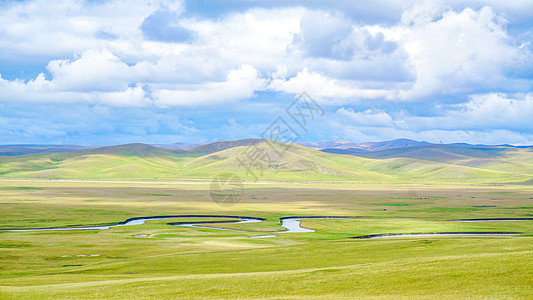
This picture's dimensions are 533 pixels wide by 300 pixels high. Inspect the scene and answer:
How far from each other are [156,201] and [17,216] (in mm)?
60623

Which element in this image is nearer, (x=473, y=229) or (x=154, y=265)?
(x=154, y=265)

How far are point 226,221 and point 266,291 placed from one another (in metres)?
94.7

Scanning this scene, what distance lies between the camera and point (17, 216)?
422ft

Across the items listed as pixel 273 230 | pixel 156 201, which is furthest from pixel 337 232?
pixel 156 201

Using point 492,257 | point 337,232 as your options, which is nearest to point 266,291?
point 492,257

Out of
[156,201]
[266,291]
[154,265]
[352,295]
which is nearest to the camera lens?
[352,295]

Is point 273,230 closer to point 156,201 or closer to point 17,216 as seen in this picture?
point 17,216

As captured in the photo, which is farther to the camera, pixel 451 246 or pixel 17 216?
pixel 17 216

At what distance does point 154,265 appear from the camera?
5953cm

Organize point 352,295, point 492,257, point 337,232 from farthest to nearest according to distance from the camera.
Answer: point 337,232 < point 492,257 < point 352,295

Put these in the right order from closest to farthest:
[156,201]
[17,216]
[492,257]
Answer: [492,257], [17,216], [156,201]

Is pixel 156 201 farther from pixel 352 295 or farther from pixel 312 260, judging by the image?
pixel 352 295

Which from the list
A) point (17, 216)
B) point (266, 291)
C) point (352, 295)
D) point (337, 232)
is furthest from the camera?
point (17, 216)

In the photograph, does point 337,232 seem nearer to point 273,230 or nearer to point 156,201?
point 273,230
